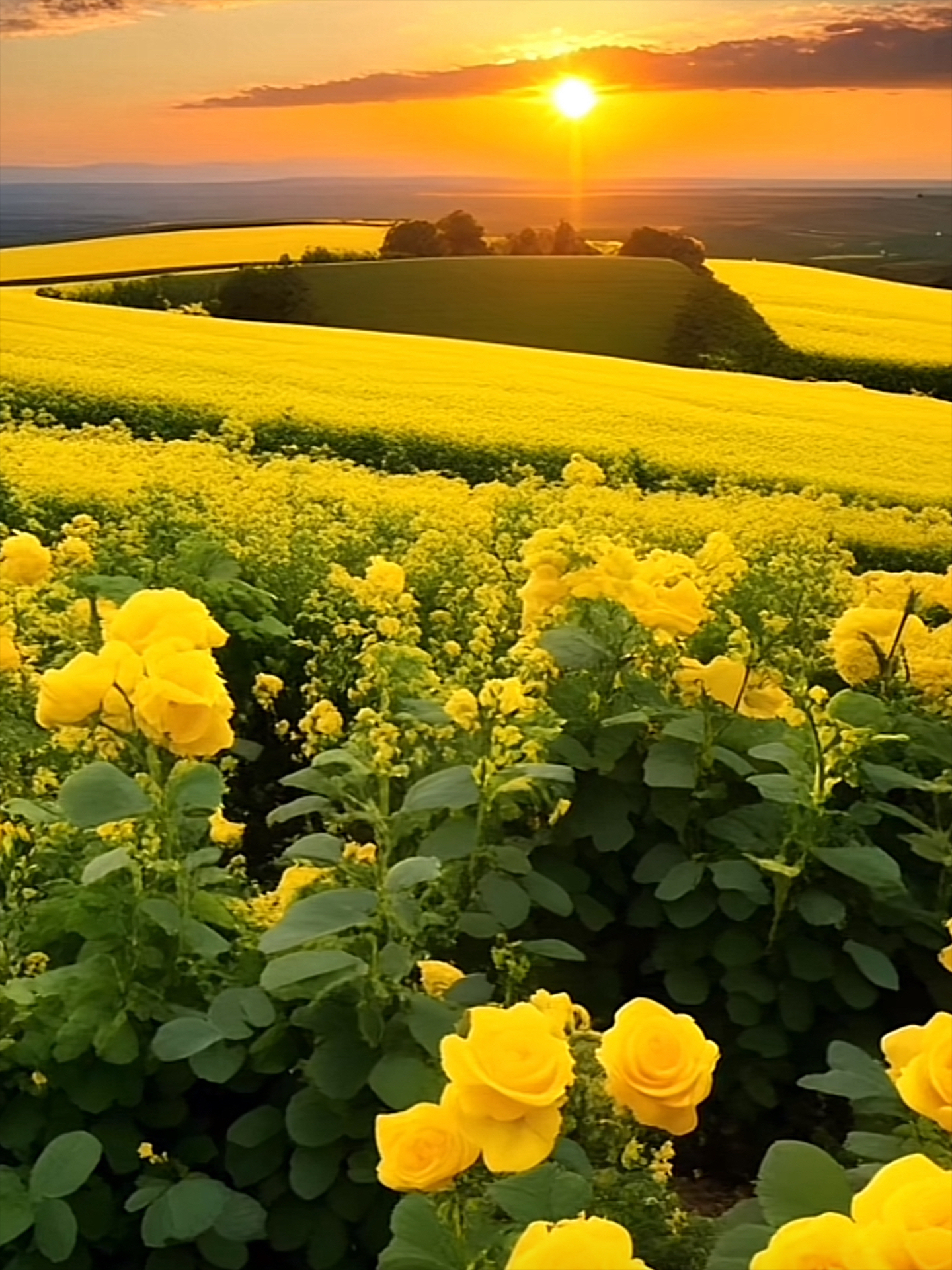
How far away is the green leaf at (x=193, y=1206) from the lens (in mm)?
1569

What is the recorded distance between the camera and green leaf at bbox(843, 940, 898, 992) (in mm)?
2029

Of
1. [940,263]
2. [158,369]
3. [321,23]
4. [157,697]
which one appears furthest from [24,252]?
[157,697]

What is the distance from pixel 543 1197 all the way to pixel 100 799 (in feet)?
2.48

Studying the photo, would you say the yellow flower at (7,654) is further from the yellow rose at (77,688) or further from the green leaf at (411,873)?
the green leaf at (411,873)

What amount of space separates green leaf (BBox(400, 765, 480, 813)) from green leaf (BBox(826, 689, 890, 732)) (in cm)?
58

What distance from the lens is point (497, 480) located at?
3.61 meters

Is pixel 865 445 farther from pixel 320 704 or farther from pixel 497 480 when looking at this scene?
pixel 320 704

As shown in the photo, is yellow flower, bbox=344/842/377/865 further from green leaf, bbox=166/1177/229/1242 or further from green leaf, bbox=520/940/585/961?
green leaf, bbox=166/1177/229/1242

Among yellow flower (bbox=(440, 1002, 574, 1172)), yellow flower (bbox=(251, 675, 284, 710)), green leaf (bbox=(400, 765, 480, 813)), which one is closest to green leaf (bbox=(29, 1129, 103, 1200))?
green leaf (bbox=(400, 765, 480, 813))

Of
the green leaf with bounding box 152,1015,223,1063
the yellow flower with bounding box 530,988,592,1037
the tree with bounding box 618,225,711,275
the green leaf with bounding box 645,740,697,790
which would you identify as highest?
the tree with bounding box 618,225,711,275

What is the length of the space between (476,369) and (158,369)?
32.8 inches

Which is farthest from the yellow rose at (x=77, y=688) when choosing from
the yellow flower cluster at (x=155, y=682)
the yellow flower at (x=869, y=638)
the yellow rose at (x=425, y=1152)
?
the yellow flower at (x=869, y=638)

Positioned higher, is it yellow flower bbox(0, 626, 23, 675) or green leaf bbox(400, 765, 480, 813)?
yellow flower bbox(0, 626, 23, 675)

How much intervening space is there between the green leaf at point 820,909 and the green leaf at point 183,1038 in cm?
83
